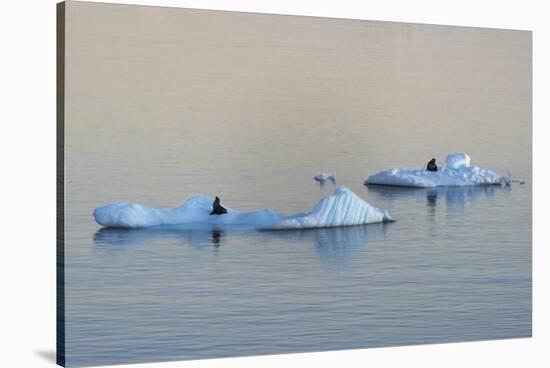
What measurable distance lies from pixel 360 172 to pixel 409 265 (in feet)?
3.58

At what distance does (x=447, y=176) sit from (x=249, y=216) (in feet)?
7.79

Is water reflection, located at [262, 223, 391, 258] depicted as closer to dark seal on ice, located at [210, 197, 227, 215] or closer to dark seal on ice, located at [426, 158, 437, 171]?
dark seal on ice, located at [210, 197, 227, 215]

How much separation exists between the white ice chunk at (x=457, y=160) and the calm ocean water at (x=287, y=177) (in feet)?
0.31

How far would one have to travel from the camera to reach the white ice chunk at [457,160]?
15.2 metres

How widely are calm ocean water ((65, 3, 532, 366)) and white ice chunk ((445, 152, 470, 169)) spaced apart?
0.09 meters

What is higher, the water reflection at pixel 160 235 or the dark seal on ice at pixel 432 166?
the dark seal on ice at pixel 432 166

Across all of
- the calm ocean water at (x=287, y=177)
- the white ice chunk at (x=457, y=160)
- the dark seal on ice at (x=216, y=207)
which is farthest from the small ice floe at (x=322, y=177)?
the white ice chunk at (x=457, y=160)

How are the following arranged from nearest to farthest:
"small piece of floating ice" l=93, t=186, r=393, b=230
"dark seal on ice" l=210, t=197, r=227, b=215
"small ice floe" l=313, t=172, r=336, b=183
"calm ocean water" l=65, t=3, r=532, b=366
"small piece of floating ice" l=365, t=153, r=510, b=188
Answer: "calm ocean water" l=65, t=3, r=532, b=366
"small piece of floating ice" l=93, t=186, r=393, b=230
"dark seal on ice" l=210, t=197, r=227, b=215
"small ice floe" l=313, t=172, r=336, b=183
"small piece of floating ice" l=365, t=153, r=510, b=188

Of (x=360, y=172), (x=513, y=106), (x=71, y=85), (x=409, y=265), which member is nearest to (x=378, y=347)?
(x=409, y=265)

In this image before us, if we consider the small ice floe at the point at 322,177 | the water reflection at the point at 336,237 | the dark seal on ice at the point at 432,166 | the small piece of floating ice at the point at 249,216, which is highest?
the dark seal on ice at the point at 432,166

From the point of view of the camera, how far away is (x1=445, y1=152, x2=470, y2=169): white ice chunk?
598 inches

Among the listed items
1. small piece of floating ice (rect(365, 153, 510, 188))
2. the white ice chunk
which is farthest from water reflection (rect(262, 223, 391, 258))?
the white ice chunk

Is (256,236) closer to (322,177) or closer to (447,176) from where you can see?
(322,177)

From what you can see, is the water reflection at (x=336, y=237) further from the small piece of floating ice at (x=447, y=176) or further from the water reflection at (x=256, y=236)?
the small piece of floating ice at (x=447, y=176)
